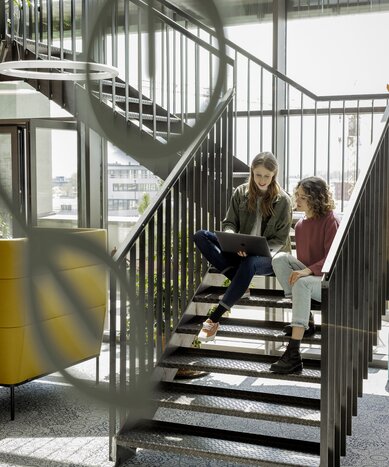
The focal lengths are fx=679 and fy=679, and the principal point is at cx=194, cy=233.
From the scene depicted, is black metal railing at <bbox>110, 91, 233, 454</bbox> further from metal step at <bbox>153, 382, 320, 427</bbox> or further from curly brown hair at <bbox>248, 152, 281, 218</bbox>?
curly brown hair at <bbox>248, 152, 281, 218</bbox>

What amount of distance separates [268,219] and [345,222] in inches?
29.0

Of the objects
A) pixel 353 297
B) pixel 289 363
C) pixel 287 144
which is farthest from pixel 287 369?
pixel 287 144

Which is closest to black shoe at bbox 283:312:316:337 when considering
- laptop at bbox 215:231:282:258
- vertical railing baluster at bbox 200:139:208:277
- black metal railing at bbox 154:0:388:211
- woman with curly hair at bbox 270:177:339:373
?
woman with curly hair at bbox 270:177:339:373

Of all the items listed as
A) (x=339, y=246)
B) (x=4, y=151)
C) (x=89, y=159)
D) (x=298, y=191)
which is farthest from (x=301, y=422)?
(x=4, y=151)

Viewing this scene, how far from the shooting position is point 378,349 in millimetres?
4930

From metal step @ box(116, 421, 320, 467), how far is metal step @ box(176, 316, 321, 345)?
1.41 feet

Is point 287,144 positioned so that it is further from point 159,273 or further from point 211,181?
point 159,273

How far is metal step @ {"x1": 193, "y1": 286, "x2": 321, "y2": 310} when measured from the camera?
315 cm

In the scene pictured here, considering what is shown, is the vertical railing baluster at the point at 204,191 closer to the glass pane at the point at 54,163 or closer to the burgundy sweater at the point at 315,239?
the burgundy sweater at the point at 315,239

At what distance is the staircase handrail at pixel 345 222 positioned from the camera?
238 centimetres

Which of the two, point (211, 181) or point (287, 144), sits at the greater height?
point (287, 144)

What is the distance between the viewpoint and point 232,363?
304cm

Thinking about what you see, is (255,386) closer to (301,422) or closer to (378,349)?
(378,349)

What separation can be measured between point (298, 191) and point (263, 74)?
6.09 ft
